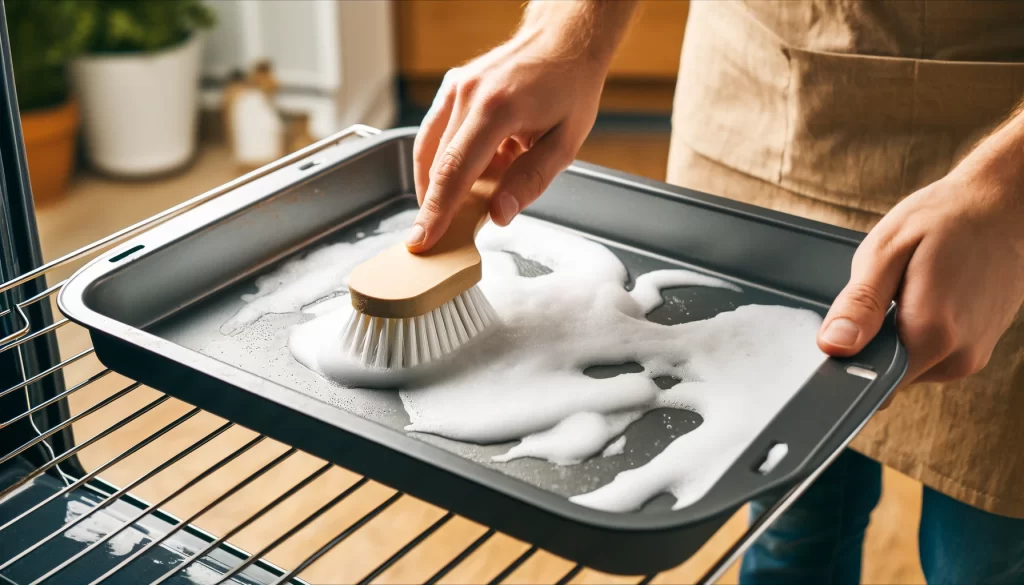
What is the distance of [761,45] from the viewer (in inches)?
Result: 33.8

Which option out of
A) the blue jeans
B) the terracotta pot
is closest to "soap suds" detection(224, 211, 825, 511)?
the blue jeans

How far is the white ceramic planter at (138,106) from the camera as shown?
83.4 inches

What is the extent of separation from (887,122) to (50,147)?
179cm

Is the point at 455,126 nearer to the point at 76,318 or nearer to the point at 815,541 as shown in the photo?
the point at 76,318

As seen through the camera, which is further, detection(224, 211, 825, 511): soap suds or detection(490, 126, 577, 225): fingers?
detection(490, 126, 577, 225): fingers

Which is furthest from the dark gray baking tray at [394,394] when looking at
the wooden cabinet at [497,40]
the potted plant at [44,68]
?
the wooden cabinet at [497,40]

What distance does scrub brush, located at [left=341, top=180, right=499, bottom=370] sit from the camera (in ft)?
2.02

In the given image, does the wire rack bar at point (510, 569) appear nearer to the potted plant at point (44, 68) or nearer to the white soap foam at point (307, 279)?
the white soap foam at point (307, 279)

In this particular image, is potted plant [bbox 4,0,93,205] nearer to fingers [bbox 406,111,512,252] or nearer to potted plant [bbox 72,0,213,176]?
potted plant [bbox 72,0,213,176]

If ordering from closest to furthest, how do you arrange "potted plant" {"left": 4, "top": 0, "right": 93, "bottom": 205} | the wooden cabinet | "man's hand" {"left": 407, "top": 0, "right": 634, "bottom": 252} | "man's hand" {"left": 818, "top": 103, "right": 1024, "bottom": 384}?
"man's hand" {"left": 818, "top": 103, "right": 1024, "bottom": 384}
"man's hand" {"left": 407, "top": 0, "right": 634, "bottom": 252}
"potted plant" {"left": 4, "top": 0, "right": 93, "bottom": 205}
the wooden cabinet

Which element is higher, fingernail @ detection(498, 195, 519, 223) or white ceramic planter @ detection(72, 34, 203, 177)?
fingernail @ detection(498, 195, 519, 223)

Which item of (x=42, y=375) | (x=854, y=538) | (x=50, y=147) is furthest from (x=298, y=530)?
(x=50, y=147)

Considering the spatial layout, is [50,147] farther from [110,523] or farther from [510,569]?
[510,569]

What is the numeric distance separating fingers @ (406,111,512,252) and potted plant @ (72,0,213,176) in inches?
63.3
